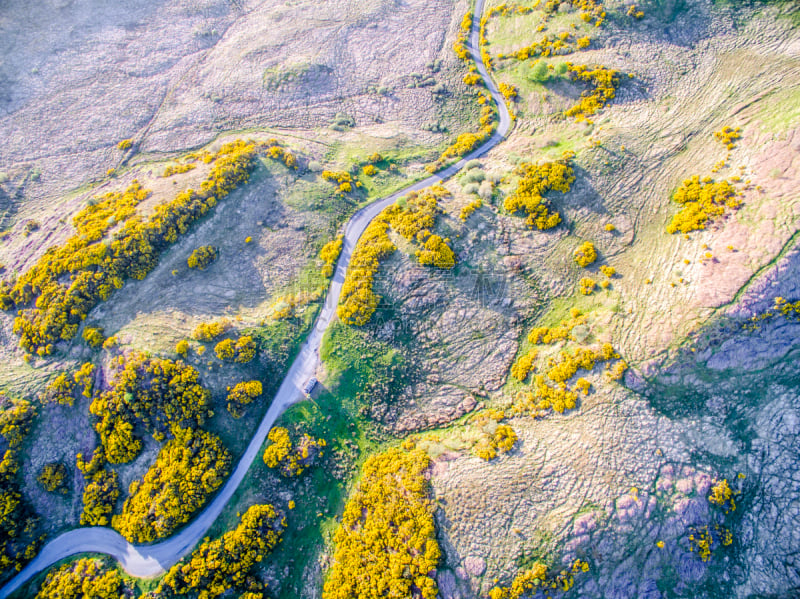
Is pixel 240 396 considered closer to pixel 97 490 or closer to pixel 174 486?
pixel 174 486

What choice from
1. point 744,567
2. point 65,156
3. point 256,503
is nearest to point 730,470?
point 744,567

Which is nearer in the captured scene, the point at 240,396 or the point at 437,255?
the point at 240,396

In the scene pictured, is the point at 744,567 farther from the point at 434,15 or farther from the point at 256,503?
the point at 434,15

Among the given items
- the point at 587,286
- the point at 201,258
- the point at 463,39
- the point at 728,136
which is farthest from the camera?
the point at 463,39

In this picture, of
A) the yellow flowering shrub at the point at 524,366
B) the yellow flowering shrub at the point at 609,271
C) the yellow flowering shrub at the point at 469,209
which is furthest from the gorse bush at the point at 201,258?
the yellow flowering shrub at the point at 609,271

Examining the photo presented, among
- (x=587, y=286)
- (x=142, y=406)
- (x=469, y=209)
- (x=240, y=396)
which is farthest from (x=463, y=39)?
(x=142, y=406)

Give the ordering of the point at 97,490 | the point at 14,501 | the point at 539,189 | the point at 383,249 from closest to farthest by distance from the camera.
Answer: the point at 14,501
the point at 97,490
the point at 383,249
the point at 539,189

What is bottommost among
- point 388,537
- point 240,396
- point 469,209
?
point 388,537
